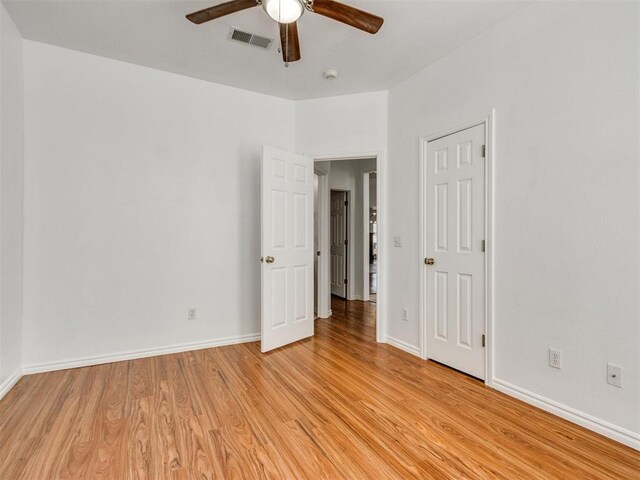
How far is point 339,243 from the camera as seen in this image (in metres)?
6.10

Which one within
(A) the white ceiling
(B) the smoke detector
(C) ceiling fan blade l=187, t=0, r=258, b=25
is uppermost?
(A) the white ceiling

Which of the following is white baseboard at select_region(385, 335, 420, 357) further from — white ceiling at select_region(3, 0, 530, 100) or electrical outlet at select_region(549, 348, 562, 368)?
white ceiling at select_region(3, 0, 530, 100)

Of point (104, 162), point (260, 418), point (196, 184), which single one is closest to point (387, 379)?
point (260, 418)

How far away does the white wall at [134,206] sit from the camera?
9.27ft

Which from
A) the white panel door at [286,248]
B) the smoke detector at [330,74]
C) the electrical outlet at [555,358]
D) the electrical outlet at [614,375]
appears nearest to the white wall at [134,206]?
the white panel door at [286,248]

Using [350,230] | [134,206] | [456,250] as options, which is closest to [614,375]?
[456,250]

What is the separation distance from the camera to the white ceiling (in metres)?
2.34

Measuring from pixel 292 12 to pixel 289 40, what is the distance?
0.26 metres

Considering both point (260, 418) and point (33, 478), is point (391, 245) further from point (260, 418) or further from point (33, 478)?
point (33, 478)

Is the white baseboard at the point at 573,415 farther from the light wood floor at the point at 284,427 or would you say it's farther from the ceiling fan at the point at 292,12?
the ceiling fan at the point at 292,12

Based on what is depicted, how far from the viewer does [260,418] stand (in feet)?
6.88

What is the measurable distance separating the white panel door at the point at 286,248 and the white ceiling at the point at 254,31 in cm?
84

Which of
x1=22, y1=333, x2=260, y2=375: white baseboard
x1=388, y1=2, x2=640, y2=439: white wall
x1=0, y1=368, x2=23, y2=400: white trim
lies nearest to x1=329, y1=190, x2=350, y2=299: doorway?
x1=22, y1=333, x2=260, y2=375: white baseboard

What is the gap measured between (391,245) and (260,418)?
2123 mm
